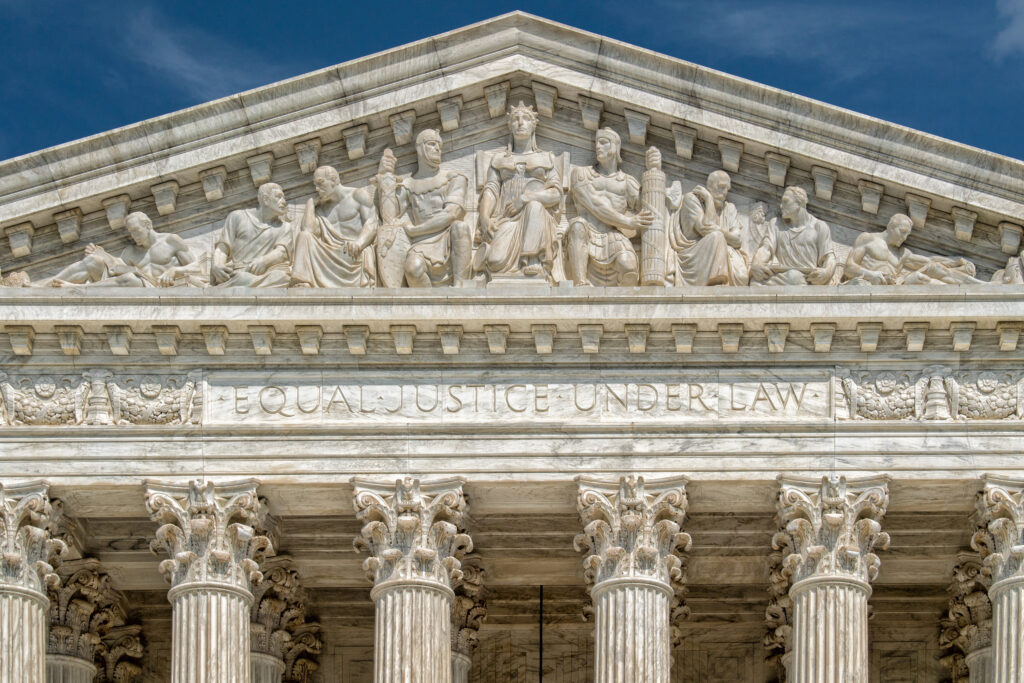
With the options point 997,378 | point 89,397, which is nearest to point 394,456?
point 89,397

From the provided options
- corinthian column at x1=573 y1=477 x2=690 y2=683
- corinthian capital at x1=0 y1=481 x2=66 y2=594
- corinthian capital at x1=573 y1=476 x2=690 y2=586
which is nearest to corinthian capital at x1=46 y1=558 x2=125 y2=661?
corinthian capital at x1=0 y1=481 x2=66 y2=594

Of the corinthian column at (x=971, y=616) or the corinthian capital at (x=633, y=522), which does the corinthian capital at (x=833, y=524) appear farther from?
the corinthian column at (x=971, y=616)

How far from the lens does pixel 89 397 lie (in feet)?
151

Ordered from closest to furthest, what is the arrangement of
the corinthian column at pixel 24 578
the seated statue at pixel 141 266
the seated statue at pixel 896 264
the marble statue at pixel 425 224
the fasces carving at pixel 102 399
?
the corinthian column at pixel 24 578
the fasces carving at pixel 102 399
the seated statue at pixel 896 264
the marble statue at pixel 425 224
the seated statue at pixel 141 266

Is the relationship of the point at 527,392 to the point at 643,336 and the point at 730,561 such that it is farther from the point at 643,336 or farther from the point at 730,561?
the point at 730,561

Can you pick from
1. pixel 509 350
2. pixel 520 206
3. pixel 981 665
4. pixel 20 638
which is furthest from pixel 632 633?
pixel 20 638

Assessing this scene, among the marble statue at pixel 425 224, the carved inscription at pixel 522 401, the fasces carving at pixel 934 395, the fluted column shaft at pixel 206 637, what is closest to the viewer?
the fluted column shaft at pixel 206 637

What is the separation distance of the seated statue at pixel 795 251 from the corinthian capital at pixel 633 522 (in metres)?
3.42

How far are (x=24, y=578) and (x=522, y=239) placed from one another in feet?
28.0

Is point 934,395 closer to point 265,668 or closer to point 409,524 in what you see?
point 409,524

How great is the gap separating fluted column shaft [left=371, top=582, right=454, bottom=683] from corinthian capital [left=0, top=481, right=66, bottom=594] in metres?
4.78

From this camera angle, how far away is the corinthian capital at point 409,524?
4506cm

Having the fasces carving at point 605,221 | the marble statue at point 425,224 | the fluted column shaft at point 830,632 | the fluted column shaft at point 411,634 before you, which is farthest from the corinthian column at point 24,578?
the fluted column shaft at point 830,632

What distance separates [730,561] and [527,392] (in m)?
5.01
